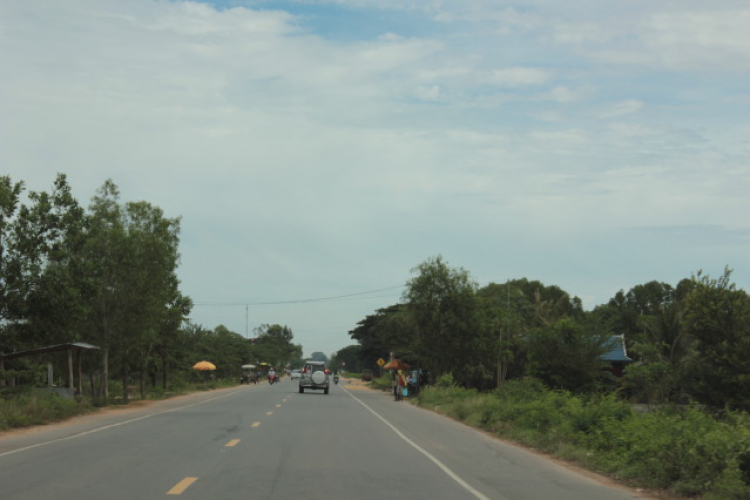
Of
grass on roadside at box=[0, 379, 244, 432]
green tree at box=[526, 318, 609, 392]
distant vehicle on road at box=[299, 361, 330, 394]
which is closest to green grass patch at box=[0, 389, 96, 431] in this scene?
grass on roadside at box=[0, 379, 244, 432]

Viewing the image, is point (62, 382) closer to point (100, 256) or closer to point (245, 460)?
point (100, 256)

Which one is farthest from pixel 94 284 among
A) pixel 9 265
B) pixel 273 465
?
pixel 273 465

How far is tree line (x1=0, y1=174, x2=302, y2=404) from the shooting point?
28.5 m

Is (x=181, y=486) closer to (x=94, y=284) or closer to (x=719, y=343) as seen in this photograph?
(x=94, y=284)

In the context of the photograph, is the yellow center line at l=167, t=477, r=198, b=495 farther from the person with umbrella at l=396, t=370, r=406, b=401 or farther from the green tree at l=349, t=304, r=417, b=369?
the green tree at l=349, t=304, r=417, b=369

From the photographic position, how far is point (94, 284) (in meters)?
30.5

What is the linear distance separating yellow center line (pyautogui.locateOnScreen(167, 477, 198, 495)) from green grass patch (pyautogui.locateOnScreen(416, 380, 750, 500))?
23.3 ft

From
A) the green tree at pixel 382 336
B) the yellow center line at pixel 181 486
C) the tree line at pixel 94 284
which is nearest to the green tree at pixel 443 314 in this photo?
the tree line at pixel 94 284

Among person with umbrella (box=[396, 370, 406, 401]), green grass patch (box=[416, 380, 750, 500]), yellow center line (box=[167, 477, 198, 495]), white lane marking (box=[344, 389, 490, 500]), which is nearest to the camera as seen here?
yellow center line (box=[167, 477, 198, 495])

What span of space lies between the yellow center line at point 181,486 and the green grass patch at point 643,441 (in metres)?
7.11

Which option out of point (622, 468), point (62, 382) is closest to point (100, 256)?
point (62, 382)

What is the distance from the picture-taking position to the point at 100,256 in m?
39.2

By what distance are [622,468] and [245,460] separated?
6.72 metres

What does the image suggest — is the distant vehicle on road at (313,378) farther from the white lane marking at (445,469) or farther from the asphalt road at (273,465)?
the white lane marking at (445,469)
